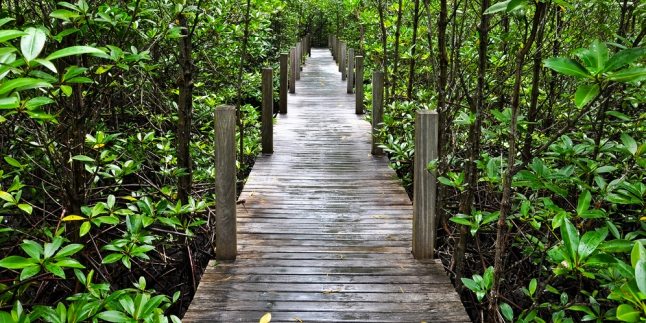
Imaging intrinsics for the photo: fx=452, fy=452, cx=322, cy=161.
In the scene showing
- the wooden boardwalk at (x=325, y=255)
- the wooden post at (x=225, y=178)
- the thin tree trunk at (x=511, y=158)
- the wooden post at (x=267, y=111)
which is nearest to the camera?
the thin tree trunk at (x=511, y=158)

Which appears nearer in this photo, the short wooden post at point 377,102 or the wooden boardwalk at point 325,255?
the wooden boardwalk at point 325,255

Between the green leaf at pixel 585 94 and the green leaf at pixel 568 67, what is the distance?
0.15 ft

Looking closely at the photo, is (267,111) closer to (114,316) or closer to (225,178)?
(225,178)

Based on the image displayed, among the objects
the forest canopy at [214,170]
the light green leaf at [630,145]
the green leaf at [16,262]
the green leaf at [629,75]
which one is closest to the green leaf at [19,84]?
the forest canopy at [214,170]

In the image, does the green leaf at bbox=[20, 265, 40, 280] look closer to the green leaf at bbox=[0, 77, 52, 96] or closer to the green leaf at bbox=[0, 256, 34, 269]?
the green leaf at bbox=[0, 256, 34, 269]

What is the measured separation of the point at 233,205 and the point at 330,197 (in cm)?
176

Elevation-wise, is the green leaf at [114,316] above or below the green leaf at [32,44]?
below

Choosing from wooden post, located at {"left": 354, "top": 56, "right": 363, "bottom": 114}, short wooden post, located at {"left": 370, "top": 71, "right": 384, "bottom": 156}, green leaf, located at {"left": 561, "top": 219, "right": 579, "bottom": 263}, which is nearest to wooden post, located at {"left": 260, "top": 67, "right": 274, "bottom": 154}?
short wooden post, located at {"left": 370, "top": 71, "right": 384, "bottom": 156}

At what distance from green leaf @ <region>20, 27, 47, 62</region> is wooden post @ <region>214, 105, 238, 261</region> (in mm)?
1952

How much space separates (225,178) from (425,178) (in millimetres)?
1479

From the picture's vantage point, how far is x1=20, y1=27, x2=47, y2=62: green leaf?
47.3 inches

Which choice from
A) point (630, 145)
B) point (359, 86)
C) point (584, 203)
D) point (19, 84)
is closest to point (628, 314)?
point (584, 203)

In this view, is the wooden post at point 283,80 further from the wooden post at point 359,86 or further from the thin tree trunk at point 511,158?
the thin tree trunk at point 511,158

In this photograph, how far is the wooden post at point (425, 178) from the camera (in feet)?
11.0
